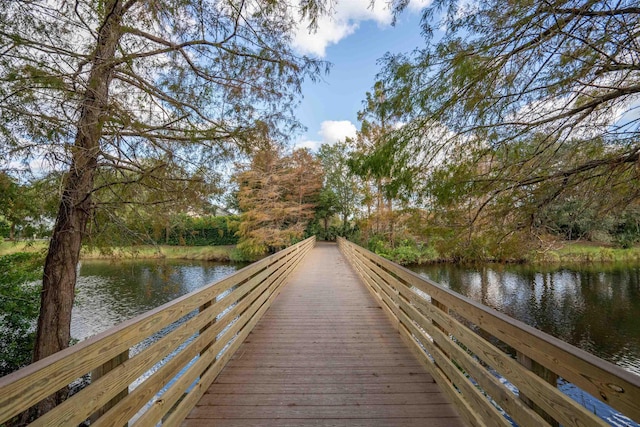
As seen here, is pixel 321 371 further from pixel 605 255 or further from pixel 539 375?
pixel 605 255

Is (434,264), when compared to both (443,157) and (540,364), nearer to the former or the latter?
(443,157)

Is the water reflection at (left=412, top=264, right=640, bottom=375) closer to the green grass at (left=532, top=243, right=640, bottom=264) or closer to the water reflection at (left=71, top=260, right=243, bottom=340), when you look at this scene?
the green grass at (left=532, top=243, right=640, bottom=264)

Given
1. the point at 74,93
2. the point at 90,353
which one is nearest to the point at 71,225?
the point at 74,93

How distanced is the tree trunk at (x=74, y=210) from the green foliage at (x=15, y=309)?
5.58ft

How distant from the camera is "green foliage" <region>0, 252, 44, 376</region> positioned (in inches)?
188

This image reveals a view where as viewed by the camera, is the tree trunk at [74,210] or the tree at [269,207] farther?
the tree at [269,207]

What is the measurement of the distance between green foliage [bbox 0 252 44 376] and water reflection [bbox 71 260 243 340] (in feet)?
2.32

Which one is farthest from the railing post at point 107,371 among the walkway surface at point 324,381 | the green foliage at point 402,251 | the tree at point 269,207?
the green foliage at point 402,251

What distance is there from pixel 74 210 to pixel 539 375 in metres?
4.72

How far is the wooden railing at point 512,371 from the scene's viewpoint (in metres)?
1.01

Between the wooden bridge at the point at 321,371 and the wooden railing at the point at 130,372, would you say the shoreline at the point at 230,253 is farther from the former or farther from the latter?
the wooden railing at the point at 130,372

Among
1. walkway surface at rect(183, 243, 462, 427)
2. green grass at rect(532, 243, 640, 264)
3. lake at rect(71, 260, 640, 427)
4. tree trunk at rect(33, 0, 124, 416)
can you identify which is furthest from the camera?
green grass at rect(532, 243, 640, 264)

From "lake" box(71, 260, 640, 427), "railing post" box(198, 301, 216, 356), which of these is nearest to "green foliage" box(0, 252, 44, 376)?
"lake" box(71, 260, 640, 427)

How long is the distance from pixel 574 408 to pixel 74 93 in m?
4.08
